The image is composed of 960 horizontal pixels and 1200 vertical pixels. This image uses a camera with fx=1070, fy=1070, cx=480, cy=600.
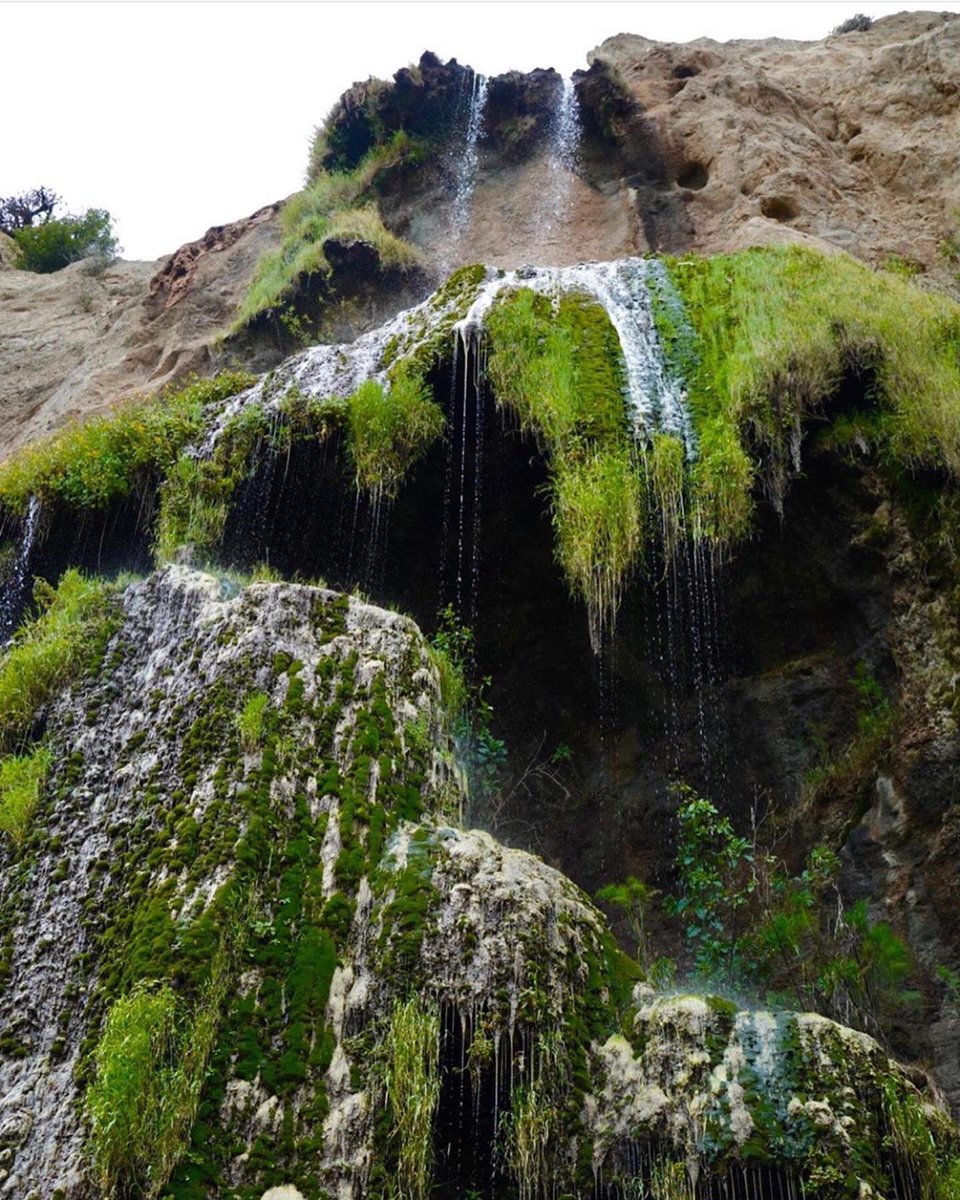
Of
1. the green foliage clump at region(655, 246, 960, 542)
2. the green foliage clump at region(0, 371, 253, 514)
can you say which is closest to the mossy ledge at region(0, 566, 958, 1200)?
the green foliage clump at region(655, 246, 960, 542)

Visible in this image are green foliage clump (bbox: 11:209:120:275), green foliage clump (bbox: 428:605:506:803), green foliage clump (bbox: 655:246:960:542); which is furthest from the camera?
green foliage clump (bbox: 11:209:120:275)

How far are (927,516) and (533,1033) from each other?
532cm

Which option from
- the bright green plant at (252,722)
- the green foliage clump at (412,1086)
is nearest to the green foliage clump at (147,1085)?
the green foliage clump at (412,1086)

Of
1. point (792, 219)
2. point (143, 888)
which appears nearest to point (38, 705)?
point (143, 888)

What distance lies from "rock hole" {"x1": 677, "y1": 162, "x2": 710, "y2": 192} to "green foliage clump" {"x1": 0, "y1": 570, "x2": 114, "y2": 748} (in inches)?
454

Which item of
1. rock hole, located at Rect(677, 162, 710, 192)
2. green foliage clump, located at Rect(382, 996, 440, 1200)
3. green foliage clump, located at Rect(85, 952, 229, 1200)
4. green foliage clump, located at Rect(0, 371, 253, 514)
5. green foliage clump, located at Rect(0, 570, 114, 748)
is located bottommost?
green foliage clump, located at Rect(382, 996, 440, 1200)

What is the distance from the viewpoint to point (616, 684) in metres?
9.86

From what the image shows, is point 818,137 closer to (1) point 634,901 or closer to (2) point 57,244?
(1) point 634,901

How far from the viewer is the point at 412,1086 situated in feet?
16.9

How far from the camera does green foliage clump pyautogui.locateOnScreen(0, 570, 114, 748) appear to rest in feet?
25.4

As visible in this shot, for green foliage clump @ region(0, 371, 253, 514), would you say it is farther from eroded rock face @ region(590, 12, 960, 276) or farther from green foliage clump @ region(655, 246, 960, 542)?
eroded rock face @ region(590, 12, 960, 276)

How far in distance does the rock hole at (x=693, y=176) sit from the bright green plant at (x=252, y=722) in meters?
12.2

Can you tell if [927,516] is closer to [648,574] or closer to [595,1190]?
[648,574]

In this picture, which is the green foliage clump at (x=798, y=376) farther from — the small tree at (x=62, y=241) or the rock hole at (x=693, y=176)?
the small tree at (x=62, y=241)
